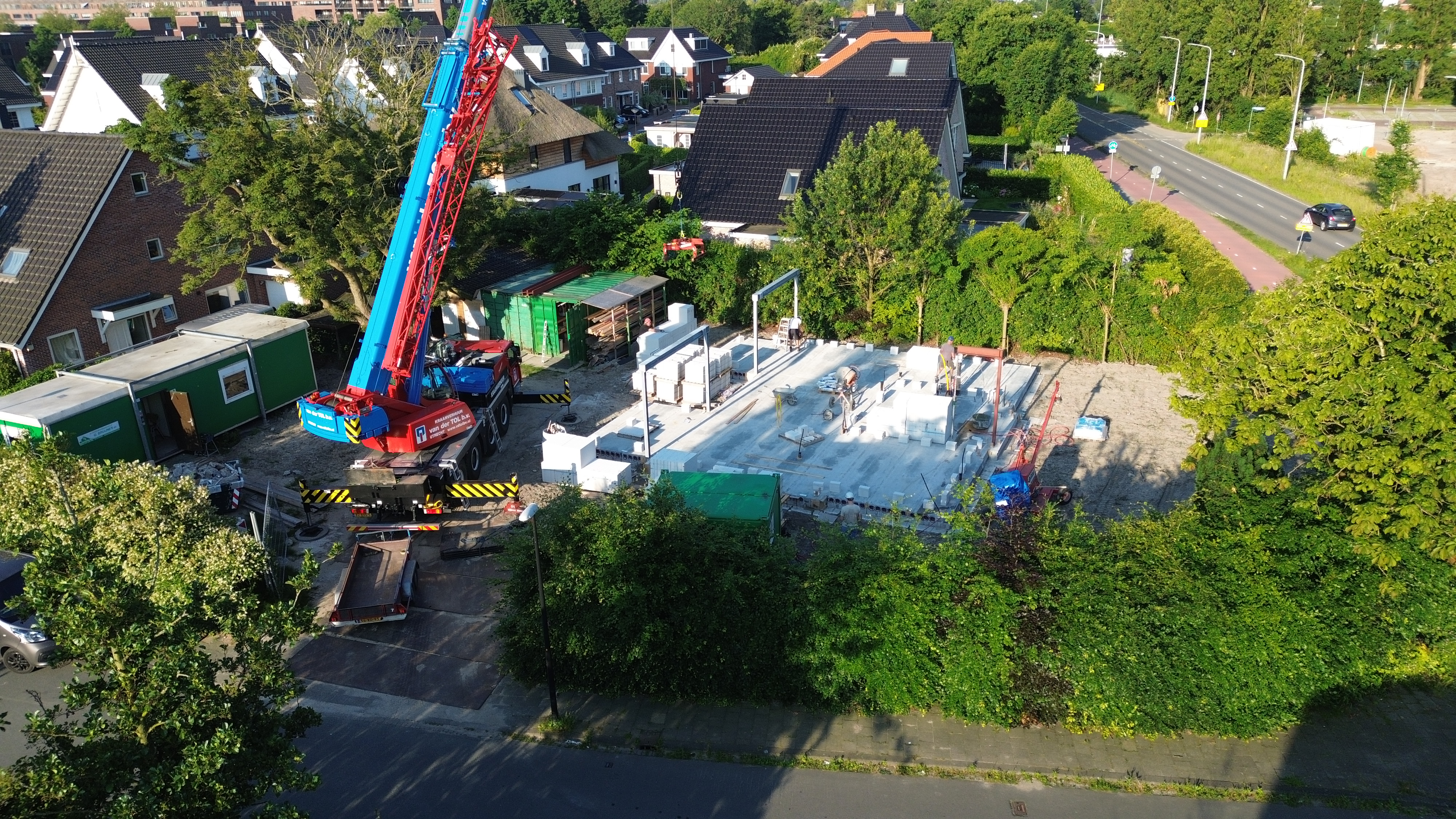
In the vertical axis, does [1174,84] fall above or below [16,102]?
below

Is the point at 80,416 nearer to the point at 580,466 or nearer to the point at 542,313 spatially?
the point at 580,466

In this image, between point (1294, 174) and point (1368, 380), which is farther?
point (1294, 174)

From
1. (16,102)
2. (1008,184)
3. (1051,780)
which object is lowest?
(1051,780)

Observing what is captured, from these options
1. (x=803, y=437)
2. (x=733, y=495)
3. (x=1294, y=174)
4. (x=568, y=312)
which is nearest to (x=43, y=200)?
(x=568, y=312)

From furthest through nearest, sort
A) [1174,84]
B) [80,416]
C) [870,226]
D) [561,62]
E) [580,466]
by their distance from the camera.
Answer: [561,62]
[1174,84]
[870,226]
[580,466]
[80,416]

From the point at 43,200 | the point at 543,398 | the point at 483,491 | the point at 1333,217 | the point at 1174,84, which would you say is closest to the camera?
the point at 483,491

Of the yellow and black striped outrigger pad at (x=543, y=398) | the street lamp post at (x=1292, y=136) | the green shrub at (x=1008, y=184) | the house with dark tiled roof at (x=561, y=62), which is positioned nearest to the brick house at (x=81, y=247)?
the yellow and black striped outrigger pad at (x=543, y=398)

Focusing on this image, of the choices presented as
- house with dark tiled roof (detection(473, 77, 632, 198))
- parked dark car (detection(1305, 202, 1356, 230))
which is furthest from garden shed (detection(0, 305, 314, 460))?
parked dark car (detection(1305, 202, 1356, 230))
